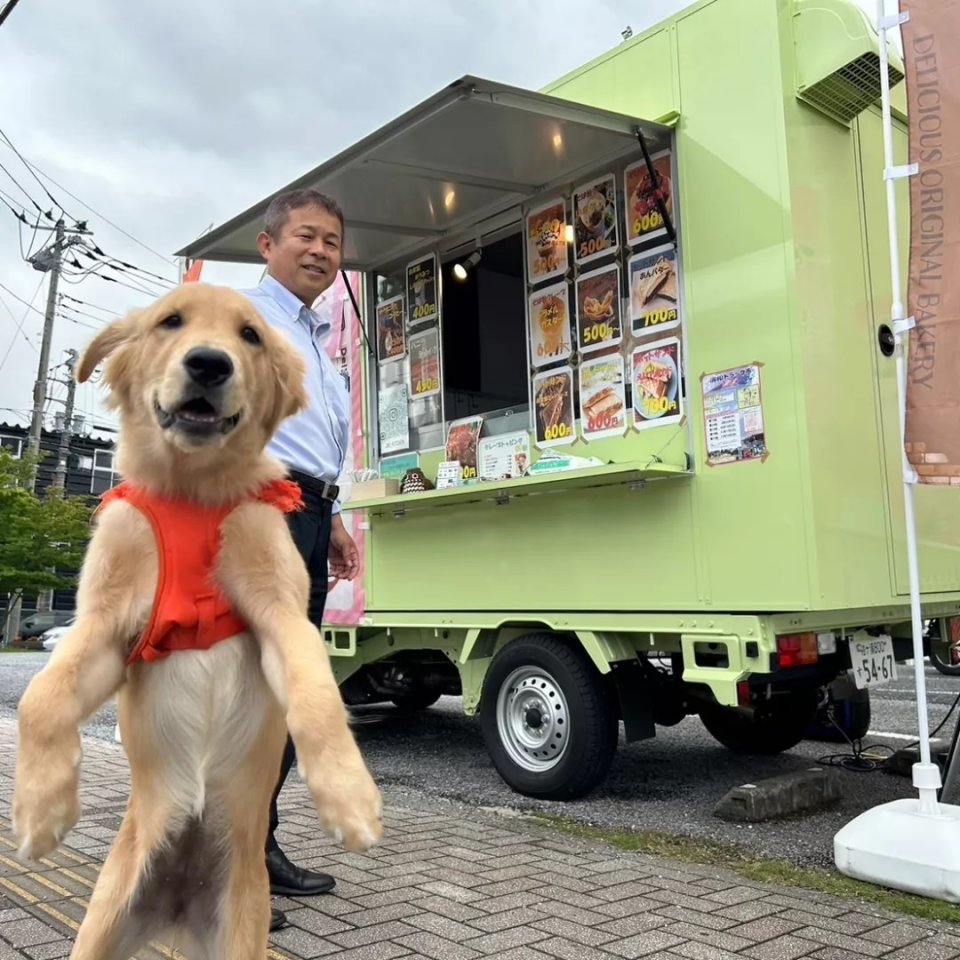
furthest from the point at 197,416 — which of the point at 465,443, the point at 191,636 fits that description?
the point at 465,443

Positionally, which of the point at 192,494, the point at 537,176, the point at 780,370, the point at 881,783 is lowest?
the point at 881,783

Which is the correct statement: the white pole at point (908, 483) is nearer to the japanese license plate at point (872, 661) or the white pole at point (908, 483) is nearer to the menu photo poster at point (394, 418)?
the japanese license plate at point (872, 661)

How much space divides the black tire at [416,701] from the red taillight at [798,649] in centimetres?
349

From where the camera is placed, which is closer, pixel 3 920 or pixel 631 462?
pixel 3 920

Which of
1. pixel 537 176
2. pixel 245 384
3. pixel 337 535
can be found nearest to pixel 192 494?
pixel 245 384

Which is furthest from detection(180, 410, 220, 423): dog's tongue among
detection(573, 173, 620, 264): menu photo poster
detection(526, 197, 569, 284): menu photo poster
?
detection(526, 197, 569, 284): menu photo poster

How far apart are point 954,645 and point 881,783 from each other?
915 millimetres

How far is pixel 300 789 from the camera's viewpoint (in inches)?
197

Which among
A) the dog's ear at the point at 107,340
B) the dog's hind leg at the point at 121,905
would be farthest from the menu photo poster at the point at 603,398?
the dog's hind leg at the point at 121,905

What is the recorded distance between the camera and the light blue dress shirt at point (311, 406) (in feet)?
9.70

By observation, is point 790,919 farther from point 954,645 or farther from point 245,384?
point 954,645

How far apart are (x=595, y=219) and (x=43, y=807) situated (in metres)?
4.38

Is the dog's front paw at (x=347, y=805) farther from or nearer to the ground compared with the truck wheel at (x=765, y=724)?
farther from the ground

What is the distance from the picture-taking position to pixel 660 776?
566 centimetres
